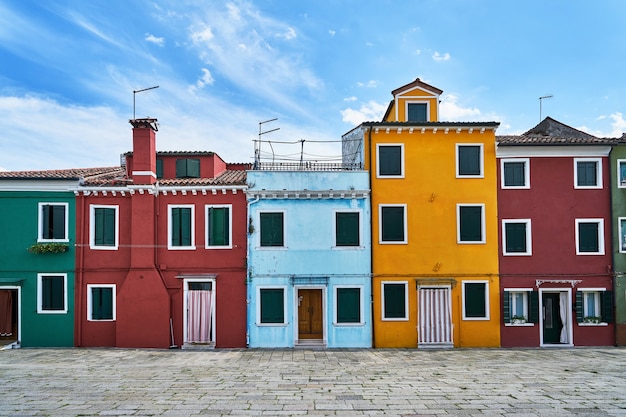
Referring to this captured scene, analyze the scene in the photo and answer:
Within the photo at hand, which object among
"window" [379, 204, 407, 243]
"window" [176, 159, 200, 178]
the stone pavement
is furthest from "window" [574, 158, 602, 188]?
"window" [176, 159, 200, 178]

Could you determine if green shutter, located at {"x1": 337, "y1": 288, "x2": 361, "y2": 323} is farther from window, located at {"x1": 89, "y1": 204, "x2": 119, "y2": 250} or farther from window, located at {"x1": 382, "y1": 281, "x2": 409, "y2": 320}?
window, located at {"x1": 89, "y1": 204, "x2": 119, "y2": 250}

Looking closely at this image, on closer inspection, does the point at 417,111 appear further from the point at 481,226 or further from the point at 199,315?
the point at 199,315

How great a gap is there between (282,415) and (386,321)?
9.66 m

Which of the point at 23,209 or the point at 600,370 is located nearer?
the point at 600,370

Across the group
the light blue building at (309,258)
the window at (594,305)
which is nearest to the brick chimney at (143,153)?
the light blue building at (309,258)

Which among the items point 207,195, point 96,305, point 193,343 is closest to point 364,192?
point 207,195

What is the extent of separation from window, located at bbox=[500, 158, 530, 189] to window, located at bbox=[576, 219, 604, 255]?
3023 mm

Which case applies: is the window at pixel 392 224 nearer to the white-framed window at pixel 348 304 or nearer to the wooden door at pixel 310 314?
the white-framed window at pixel 348 304

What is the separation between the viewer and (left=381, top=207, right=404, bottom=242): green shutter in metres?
20.1

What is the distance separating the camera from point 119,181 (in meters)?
20.0

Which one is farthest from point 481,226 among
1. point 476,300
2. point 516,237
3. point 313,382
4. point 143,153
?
point 143,153

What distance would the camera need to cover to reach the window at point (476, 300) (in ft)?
65.2

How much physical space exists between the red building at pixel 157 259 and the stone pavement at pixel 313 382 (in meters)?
1.14

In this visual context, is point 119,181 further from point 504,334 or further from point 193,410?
point 504,334
